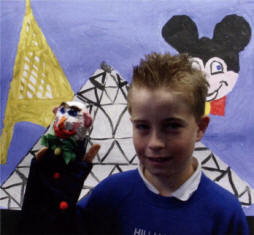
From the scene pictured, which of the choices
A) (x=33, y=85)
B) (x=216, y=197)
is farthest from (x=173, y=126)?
(x=33, y=85)

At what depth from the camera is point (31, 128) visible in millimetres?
618

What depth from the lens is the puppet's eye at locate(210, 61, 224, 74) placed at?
582mm

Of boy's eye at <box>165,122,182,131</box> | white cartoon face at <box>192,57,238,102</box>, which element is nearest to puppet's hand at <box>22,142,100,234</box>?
boy's eye at <box>165,122,182,131</box>

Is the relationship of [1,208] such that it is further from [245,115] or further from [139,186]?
[245,115]

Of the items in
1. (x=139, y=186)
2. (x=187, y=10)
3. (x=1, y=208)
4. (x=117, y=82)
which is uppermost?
(x=187, y=10)

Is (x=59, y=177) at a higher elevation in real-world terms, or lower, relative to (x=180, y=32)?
lower

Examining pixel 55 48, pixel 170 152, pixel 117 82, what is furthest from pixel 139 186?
pixel 55 48

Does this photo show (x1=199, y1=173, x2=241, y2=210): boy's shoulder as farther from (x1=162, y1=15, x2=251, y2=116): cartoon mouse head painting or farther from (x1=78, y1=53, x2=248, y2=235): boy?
(x1=162, y1=15, x2=251, y2=116): cartoon mouse head painting

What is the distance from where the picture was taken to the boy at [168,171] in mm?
391

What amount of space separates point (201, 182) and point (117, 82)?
0.26m

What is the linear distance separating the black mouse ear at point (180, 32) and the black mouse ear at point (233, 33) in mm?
42

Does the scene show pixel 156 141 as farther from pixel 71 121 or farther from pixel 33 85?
pixel 33 85

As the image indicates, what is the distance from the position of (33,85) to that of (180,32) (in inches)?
11.9

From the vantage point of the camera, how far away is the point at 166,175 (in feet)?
1.42
